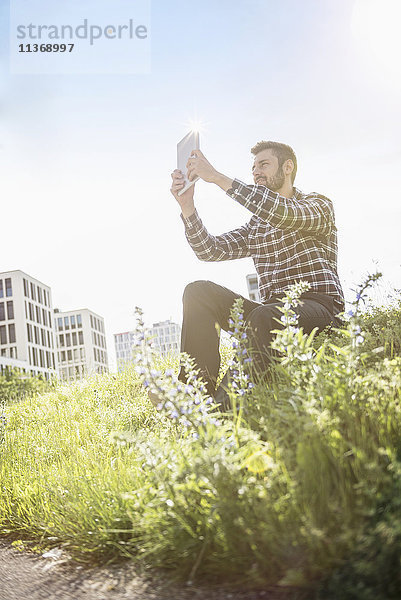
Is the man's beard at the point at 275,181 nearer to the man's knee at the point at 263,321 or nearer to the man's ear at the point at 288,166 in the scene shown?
the man's ear at the point at 288,166

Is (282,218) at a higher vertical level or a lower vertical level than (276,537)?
higher

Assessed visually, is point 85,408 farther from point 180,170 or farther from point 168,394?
point 168,394

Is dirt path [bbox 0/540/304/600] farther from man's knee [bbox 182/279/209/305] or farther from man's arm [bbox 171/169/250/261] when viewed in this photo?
man's arm [bbox 171/169/250/261]

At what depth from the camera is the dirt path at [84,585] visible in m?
1.49

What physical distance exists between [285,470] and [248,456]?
9.6 inches

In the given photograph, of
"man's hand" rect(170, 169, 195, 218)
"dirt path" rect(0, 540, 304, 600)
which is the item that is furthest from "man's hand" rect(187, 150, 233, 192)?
"dirt path" rect(0, 540, 304, 600)

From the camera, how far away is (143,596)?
5.11 ft

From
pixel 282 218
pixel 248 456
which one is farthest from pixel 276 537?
pixel 282 218

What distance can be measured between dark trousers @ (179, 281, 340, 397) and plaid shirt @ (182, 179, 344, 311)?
0.19m

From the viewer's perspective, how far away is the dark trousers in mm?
2869

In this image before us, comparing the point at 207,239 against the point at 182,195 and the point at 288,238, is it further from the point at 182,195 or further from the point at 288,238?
the point at 288,238

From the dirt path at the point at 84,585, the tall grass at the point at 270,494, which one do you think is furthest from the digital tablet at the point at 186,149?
the dirt path at the point at 84,585

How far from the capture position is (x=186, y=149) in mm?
3379

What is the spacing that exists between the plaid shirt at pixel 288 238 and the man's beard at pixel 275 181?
153 millimetres
